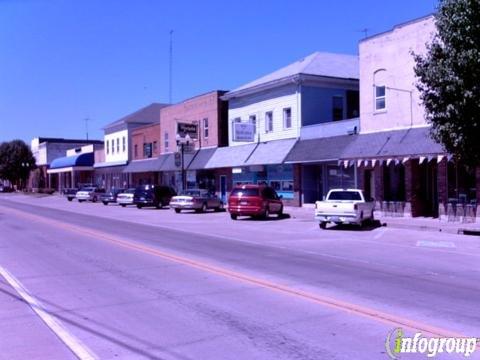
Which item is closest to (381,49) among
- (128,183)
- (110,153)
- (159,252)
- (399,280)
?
(159,252)

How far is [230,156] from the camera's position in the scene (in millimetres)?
41844

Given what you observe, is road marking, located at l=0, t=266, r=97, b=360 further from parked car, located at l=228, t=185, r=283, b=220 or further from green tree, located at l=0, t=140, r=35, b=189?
green tree, located at l=0, t=140, r=35, b=189

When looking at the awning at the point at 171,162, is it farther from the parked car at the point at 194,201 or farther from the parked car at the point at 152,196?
the parked car at the point at 194,201

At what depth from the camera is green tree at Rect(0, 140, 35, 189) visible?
99438 millimetres

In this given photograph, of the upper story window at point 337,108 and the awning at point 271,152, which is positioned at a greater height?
the upper story window at point 337,108

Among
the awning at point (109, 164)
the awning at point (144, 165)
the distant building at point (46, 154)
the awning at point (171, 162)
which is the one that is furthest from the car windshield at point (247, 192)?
the distant building at point (46, 154)

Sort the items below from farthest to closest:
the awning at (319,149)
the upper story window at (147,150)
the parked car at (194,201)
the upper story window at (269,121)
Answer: the upper story window at (147,150) → the upper story window at (269,121) → the parked car at (194,201) → the awning at (319,149)

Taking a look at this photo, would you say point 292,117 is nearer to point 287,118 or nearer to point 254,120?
point 287,118

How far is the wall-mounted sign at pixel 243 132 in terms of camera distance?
39.1 meters

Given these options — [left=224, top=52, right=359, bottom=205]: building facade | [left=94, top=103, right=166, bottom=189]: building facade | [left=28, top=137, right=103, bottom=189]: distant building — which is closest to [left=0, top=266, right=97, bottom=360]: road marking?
[left=224, top=52, right=359, bottom=205]: building facade

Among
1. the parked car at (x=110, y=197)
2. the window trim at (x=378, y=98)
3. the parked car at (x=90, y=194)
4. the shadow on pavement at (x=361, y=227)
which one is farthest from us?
the parked car at (x=90, y=194)

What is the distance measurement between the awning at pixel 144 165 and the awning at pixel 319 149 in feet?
67.7

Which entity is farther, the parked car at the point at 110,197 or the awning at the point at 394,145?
the parked car at the point at 110,197

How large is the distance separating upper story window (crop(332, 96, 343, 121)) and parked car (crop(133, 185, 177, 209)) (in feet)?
45.3
